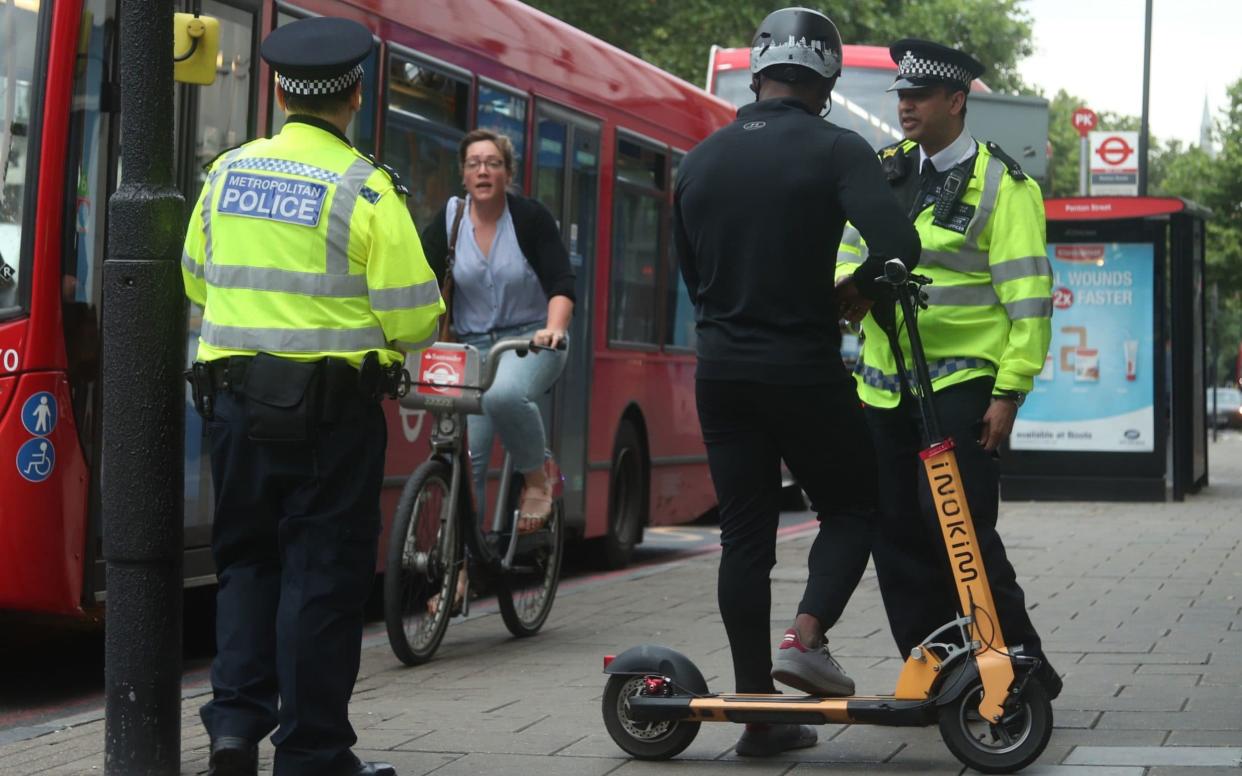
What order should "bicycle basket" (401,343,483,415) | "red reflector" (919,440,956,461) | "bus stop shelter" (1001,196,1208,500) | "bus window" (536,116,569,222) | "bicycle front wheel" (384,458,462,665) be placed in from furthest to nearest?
"bus stop shelter" (1001,196,1208,500)
"bus window" (536,116,569,222)
"bicycle basket" (401,343,483,415)
"bicycle front wheel" (384,458,462,665)
"red reflector" (919,440,956,461)

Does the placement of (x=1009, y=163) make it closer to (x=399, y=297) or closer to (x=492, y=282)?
(x=399, y=297)

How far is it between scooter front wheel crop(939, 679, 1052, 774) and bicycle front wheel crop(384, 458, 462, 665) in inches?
101

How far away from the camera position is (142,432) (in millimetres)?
4781

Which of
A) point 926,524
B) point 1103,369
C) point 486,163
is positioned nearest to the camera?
point 926,524

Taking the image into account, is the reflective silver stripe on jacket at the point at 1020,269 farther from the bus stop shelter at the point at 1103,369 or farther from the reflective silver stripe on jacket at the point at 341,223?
the bus stop shelter at the point at 1103,369

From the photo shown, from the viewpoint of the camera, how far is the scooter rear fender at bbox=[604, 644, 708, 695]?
514 cm

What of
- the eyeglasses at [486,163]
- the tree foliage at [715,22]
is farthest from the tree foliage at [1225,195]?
the eyeglasses at [486,163]

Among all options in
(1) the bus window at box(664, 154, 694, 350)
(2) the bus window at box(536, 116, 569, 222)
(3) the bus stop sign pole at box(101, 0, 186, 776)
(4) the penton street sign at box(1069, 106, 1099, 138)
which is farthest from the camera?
(4) the penton street sign at box(1069, 106, 1099, 138)

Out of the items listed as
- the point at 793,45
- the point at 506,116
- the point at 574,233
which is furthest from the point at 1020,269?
the point at 574,233

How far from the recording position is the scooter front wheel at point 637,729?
5.20 metres

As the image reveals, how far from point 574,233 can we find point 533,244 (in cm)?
279

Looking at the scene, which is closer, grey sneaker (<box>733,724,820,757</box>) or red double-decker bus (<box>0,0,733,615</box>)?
grey sneaker (<box>733,724,820,757</box>)

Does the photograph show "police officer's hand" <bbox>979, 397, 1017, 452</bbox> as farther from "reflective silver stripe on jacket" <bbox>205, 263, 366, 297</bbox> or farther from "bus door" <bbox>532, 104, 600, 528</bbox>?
"bus door" <bbox>532, 104, 600, 528</bbox>

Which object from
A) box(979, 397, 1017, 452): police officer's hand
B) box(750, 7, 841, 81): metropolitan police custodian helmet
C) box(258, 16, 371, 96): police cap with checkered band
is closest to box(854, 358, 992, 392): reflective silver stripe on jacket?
box(979, 397, 1017, 452): police officer's hand
